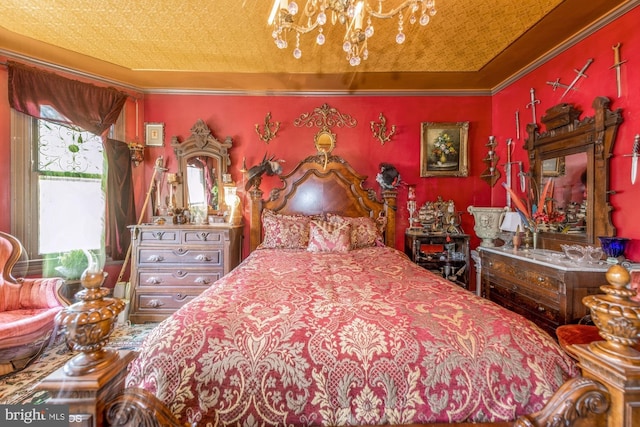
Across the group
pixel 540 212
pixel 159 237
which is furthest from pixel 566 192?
pixel 159 237

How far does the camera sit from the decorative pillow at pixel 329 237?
296cm

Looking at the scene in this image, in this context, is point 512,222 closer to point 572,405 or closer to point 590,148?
point 590,148

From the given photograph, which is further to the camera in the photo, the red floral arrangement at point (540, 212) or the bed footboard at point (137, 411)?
the red floral arrangement at point (540, 212)

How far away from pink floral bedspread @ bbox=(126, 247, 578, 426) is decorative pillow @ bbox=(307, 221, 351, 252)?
5.57 ft

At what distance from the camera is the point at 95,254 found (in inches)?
134

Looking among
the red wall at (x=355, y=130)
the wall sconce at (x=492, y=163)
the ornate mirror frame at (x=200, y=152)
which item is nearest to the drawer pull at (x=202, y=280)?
the red wall at (x=355, y=130)

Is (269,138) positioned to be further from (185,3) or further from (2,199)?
(2,199)

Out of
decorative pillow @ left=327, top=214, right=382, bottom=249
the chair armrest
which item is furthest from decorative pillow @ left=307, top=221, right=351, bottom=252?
the chair armrest

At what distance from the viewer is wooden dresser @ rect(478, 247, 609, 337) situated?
1.99 meters

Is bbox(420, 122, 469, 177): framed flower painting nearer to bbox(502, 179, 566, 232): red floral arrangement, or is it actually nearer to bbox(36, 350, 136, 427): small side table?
bbox(502, 179, 566, 232): red floral arrangement

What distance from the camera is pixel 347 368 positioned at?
1061mm

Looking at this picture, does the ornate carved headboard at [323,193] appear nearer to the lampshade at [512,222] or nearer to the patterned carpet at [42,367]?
the lampshade at [512,222]

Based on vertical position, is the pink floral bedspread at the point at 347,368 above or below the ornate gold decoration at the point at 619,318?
below

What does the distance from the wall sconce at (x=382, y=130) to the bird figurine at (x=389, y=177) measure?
450mm
